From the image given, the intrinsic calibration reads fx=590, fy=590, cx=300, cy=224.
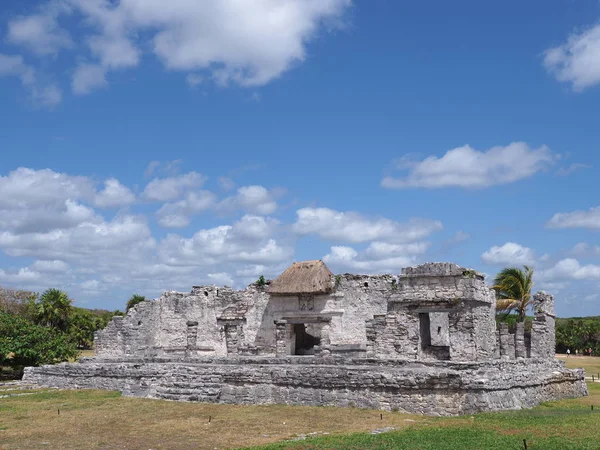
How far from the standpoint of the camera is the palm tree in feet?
84.5

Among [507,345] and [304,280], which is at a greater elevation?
[304,280]

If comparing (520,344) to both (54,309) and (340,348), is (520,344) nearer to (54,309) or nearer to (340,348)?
(340,348)

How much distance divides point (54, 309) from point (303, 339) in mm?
14174

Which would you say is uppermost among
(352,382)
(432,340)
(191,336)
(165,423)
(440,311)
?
(440,311)

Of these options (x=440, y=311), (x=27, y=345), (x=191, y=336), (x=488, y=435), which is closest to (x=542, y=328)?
(x=440, y=311)

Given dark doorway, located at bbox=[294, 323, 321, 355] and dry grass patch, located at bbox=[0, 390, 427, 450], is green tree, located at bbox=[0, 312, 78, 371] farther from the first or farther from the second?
dark doorway, located at bbox=[294, 323, 321, 355]

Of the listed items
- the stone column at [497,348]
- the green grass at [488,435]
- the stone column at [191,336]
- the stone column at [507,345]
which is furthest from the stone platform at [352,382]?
the stone column at [191,336]

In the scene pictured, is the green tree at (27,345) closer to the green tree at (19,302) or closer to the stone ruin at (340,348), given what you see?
the stone ruin at (340,348)

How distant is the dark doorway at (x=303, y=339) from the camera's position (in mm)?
23203

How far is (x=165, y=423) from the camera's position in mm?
10828

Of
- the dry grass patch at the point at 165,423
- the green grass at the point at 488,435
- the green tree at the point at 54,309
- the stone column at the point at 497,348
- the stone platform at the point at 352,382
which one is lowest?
the dry grass patch at the point at 165,423

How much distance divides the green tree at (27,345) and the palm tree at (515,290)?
17.8 m

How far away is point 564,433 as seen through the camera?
8.96 m

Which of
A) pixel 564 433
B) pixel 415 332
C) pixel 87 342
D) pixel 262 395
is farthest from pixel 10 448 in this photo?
pixel 87 342
